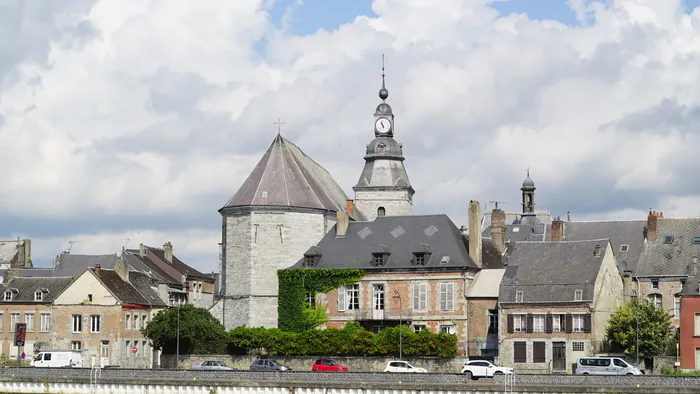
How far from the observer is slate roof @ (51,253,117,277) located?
86.9 m

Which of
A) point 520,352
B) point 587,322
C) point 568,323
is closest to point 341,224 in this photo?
point 520,352

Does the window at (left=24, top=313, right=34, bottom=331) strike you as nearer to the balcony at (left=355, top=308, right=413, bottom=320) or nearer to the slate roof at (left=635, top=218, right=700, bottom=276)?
the balcony at (left=355, top=308, right=413, bottom=320)

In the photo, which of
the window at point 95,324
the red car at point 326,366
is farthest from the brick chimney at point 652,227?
the window at point 95,324

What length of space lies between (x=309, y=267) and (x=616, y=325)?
61.3 ft

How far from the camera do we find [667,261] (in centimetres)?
7681

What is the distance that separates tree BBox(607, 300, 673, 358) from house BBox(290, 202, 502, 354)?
877 cm

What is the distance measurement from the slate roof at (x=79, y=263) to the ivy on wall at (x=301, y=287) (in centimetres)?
1727

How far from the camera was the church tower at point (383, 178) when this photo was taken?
308ft

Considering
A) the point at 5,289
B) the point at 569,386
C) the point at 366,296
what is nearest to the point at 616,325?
the point at 366,296

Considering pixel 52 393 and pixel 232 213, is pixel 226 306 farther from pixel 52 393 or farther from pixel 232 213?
pixel 52 393

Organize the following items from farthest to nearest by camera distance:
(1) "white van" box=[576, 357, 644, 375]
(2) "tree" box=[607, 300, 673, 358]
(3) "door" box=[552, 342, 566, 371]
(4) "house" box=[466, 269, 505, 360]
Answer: (4) "house" box=[466, 269, 505, 360] → (3) "door" box=[552, 342, 566, 371] → (2) "tree" box=[607, 300, 673, 358] → (1) "white van" box=[576, 357, 644, 375]

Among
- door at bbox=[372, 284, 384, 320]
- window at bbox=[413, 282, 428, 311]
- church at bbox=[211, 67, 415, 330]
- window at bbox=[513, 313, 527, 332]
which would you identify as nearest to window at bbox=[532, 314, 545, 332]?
window at bbox=[513, 313, 527, 332]

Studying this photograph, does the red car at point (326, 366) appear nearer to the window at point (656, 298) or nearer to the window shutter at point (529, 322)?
the window shutter at point (529, 322)

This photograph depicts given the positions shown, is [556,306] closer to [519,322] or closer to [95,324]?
[519,322]
